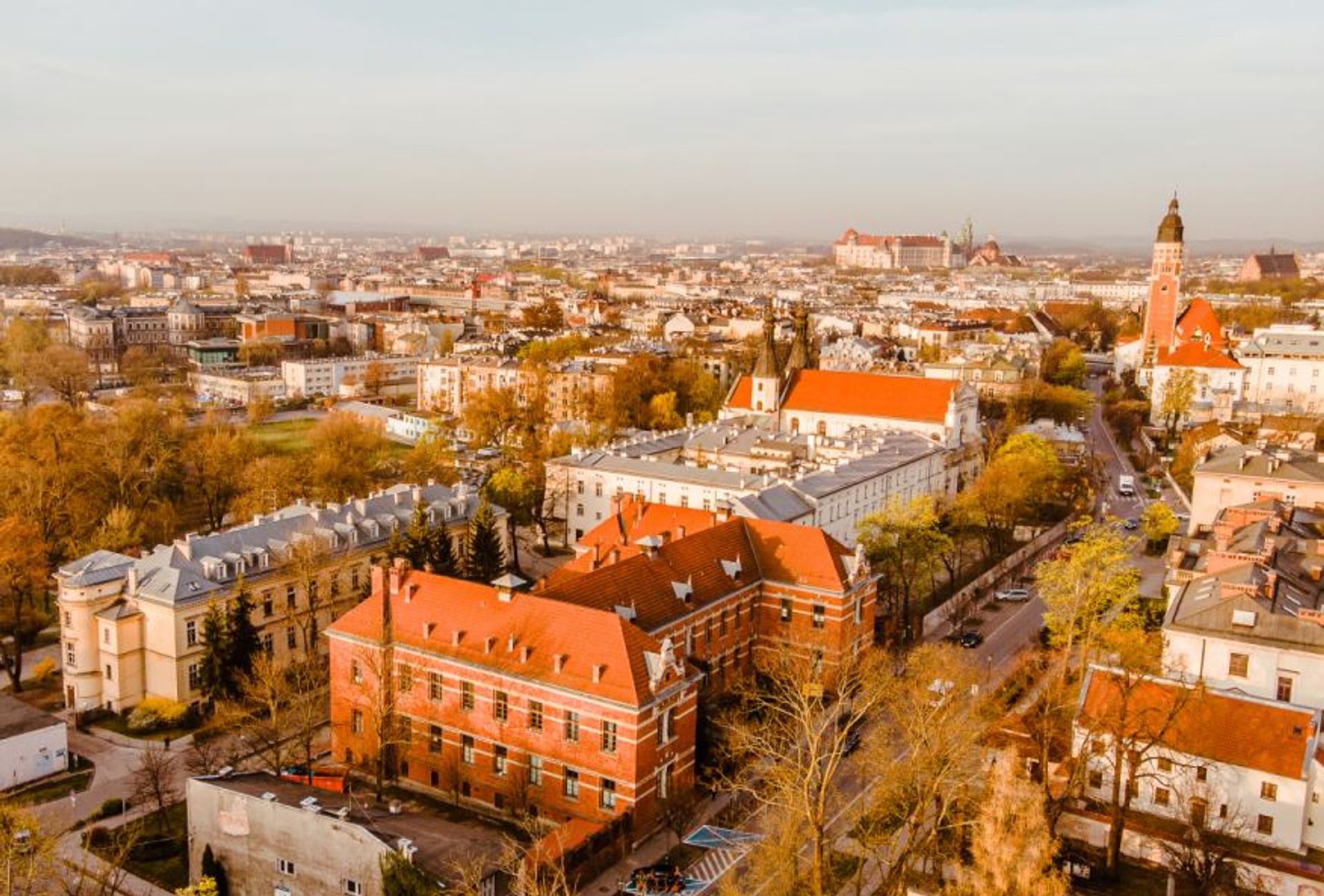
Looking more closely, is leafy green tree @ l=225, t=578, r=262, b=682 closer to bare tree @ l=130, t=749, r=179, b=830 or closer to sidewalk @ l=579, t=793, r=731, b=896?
bare tree @ l=130, t=749, r=179, b=830

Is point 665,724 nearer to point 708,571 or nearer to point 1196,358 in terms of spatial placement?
point 708,571

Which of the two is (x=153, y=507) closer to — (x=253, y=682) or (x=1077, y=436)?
(x=253, y=682)

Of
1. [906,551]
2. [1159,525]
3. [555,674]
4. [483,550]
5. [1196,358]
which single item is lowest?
[1159,525]

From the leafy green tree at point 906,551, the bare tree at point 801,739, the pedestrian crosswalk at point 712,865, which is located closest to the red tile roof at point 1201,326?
the leafy green tree at point 906,551

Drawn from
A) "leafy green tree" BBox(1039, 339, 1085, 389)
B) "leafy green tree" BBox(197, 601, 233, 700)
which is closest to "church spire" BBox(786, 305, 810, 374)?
"leafy green tree" BBox(1039, 339, 1085, 389)

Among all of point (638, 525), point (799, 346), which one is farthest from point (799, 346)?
point (638, 525)

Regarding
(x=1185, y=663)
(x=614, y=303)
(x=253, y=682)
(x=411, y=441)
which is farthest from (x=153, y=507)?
(x=614, y=303)
